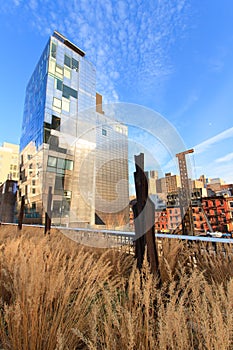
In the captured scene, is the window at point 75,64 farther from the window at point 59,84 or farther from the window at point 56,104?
the window at point 56,104

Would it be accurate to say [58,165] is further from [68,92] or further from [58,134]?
[68,92]

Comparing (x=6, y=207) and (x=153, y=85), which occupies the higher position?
(x=153, y=85)

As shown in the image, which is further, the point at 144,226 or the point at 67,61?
the point at 67,61

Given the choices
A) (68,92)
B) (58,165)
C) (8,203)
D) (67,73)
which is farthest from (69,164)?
(8,203)

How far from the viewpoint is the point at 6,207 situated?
69.4ft

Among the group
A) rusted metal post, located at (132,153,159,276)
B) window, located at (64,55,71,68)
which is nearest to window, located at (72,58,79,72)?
window, located at (64,55,71,68)

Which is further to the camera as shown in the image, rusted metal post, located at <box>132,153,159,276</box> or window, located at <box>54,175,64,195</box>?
window, located at <box>54,175,64,195</box>

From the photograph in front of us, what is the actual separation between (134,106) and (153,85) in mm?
3467

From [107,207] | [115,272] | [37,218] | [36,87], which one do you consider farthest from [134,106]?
[36,87]

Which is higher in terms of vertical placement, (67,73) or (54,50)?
(54,50)

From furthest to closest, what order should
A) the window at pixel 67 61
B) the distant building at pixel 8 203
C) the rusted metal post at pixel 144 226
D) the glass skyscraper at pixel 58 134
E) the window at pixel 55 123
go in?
the distant building at pixel 8 203
the window at pixel 67 61
the window at pixel 55 123
the glass skyscraper at pixel 58 134
the rusted metal post at pixel 144 226

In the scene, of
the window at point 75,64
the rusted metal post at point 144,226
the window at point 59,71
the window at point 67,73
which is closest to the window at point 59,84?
the window at point 59,71

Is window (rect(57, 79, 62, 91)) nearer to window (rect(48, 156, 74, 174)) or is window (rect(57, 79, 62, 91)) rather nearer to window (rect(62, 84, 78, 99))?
window (rect(62, 84, 78, 99))

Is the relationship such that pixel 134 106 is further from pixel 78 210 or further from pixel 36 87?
pixel 36 87
